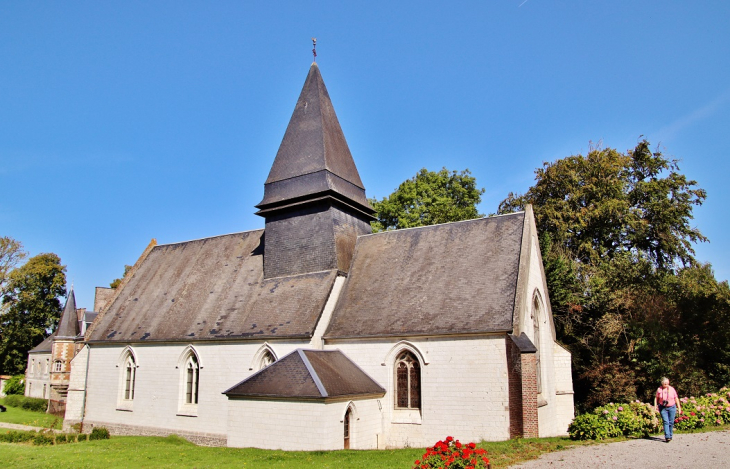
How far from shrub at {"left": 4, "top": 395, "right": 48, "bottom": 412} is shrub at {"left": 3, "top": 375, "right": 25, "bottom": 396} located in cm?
898

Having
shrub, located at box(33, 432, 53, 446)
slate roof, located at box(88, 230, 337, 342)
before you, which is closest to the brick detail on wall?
slate roof, located at box(88, 230, 337, 342)

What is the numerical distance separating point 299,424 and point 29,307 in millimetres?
49302

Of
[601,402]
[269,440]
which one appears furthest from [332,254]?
[601,402]

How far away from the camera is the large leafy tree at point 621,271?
23.0 m

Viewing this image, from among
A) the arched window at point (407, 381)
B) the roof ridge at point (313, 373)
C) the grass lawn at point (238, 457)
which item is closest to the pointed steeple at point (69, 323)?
the grass lawn at point (238, 457)

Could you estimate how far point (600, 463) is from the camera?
35.9 ft

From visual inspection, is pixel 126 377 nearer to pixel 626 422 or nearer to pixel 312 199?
pixel 312 199

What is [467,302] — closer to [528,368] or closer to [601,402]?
[528,368]

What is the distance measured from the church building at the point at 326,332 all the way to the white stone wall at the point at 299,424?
50 millimetres

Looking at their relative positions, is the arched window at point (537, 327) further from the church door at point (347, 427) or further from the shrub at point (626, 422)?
the church door at point (347, 427)

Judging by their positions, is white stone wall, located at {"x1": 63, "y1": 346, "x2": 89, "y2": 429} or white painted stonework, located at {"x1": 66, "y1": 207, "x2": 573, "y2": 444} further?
white stone wall, located at {"x1": 63, "y1": 346, "x2": 89, "y2": 429}

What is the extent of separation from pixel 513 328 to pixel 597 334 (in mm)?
11747

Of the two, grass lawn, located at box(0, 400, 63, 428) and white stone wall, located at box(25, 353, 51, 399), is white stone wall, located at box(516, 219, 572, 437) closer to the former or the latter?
grass lawn, located at box(0, 400, 63, 428)

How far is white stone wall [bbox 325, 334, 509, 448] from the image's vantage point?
1549cm
